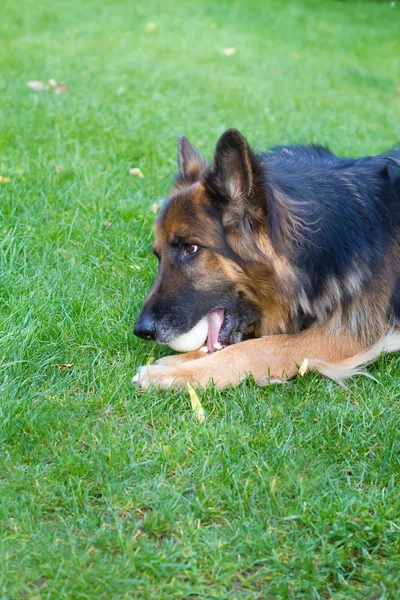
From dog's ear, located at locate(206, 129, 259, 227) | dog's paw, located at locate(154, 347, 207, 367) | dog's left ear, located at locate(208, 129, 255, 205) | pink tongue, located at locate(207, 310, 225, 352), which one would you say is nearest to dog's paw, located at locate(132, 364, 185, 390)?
dog's paw, located at locate(154, 347, 207, 367)

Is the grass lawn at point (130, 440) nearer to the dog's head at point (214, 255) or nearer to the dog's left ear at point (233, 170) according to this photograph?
the dog's head at point (214, 255)

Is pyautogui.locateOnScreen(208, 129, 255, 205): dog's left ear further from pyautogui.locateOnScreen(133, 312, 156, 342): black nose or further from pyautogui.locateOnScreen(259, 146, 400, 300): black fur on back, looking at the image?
pyautogui.locateOnScreen(133, 312, 156, 342): black nose

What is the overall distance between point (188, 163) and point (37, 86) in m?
4.96

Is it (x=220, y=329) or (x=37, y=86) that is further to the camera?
(x=37, y=86)

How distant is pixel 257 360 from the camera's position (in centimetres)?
387

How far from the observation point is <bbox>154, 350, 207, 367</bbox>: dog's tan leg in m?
3.96

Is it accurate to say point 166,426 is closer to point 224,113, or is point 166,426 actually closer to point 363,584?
point 363,584

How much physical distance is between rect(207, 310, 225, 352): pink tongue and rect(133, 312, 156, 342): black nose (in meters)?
0.35

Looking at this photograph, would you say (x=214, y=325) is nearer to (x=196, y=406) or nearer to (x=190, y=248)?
(x=190, y=248)

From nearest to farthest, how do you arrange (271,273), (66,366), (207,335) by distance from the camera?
(271,273)
(66,366)
(207,335)

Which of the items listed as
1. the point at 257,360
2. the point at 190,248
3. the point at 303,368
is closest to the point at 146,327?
the point at 190,248

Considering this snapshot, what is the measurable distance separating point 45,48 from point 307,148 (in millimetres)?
7411

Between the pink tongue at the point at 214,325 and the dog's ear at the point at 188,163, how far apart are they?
89 cm

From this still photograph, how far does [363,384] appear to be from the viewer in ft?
12.8
